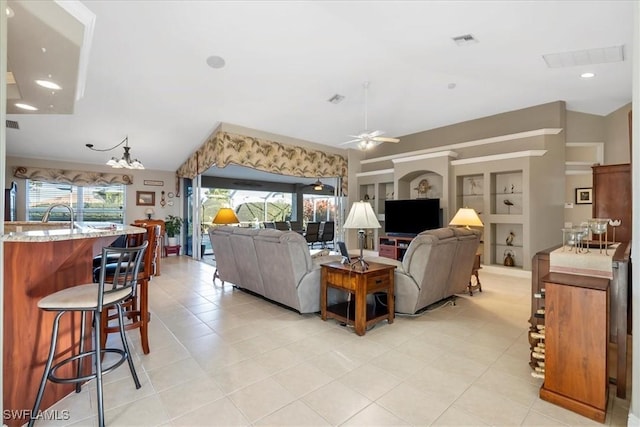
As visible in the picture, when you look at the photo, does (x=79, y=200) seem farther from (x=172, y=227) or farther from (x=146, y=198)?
(x=172, y=227)

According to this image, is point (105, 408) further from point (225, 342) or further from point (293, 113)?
point (293, 113)

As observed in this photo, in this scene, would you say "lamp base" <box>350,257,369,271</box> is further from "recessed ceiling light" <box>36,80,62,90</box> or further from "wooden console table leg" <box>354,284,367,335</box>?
"recessed ceiling light" <box>36,80,62,90</box>

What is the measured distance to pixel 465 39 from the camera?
371 cm

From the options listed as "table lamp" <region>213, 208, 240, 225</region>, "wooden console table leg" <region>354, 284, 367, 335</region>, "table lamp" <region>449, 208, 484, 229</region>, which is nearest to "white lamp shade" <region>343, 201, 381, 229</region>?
"wooden console table leg" <region>354, 284, 367, 335</region>

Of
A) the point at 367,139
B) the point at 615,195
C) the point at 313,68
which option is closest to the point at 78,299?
the point at 367,139

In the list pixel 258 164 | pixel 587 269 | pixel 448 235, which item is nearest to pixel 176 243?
pixel 258 164

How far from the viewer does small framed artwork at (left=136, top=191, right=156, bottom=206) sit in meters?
8.17

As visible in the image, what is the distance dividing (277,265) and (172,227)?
238 inches

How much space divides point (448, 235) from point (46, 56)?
154 inches

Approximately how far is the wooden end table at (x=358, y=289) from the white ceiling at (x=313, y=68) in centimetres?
276

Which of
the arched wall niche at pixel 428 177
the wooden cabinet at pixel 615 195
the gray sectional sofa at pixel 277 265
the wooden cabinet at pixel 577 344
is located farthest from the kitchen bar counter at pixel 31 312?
the arched wall niche at pixel 428 177

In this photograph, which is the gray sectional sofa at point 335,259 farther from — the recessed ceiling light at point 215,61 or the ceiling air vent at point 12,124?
the ceiling air vent at point 12,124

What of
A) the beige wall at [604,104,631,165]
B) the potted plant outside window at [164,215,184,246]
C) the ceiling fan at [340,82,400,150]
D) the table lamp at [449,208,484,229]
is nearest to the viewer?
the table lamp at [449,208,484,229]

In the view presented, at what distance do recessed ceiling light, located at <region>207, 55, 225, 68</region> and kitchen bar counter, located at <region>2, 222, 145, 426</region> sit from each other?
3157 mm
